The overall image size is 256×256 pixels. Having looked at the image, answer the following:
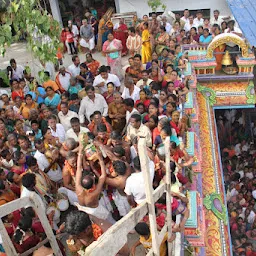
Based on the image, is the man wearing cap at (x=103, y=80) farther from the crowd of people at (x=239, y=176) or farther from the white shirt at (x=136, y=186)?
the crowd of people at (x=239, y=176)

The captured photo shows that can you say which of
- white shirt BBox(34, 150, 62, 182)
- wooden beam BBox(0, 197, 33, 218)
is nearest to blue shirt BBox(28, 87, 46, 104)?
white shirt BBox(34, 150, 62, 182)

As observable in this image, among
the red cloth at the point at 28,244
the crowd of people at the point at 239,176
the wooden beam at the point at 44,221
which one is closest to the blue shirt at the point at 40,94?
the red cloth at the point at 28,244

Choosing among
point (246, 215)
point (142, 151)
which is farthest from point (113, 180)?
point (246, 215)

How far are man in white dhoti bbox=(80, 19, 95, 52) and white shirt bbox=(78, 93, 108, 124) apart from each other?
5293mm

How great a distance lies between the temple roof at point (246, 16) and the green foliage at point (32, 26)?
5390 mm

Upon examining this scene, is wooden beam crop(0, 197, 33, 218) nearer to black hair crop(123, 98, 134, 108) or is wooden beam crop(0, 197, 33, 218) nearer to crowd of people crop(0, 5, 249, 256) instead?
crowd of people crop(0, 5, 249, 256)

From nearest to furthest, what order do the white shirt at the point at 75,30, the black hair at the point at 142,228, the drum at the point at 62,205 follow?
1. the black hair at the point at 142,228
2. the drum at the point at 62,205
3. the white shirt at the point at 75,30

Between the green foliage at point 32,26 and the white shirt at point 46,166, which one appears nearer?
the green foliage at point 32,26

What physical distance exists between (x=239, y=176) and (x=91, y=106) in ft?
17.8

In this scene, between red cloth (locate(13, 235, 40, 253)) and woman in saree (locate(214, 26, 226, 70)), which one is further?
woman in saree (locate(214, 26, 226, 70))

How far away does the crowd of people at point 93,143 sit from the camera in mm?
4379

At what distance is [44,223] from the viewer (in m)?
3.42

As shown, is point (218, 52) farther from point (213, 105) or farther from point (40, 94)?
point (40, 94)

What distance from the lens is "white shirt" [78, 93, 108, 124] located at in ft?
24.1
